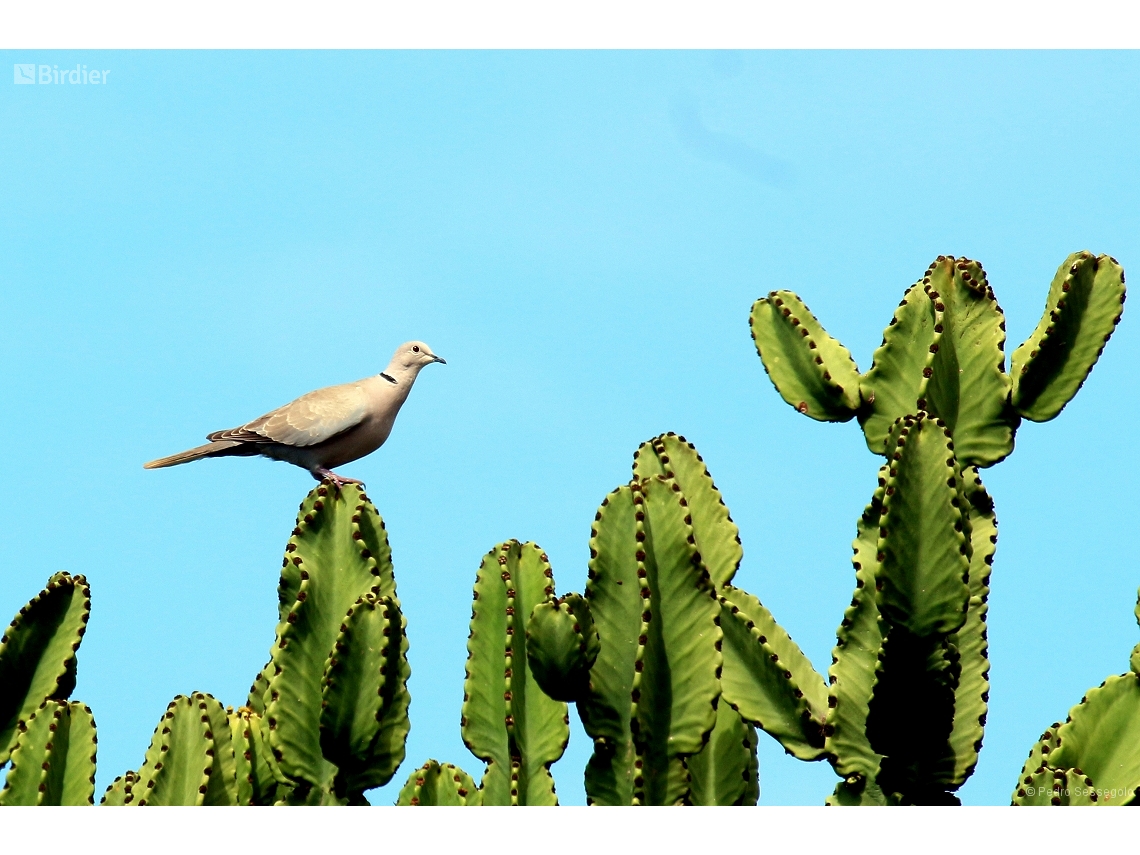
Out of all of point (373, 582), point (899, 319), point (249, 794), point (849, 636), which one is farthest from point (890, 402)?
point (249, 794)

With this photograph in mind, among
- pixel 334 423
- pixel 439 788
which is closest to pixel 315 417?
pixel 334 423

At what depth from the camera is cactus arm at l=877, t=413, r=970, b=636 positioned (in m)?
5.71

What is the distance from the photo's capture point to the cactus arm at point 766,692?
6.14 m

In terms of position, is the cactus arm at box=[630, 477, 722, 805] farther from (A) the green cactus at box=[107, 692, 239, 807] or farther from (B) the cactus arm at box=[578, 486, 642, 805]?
(A) the green cactus at box=[107, 692, 239, 807]

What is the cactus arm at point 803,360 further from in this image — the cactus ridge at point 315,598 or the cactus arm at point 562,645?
the cactus ridge at point 315,598

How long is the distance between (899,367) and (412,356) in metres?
3.36

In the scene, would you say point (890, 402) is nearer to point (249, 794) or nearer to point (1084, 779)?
point (1084, 779)

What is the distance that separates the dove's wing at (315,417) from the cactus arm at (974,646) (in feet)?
11.9

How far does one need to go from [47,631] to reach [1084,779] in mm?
4556

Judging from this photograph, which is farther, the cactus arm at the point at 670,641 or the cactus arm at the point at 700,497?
the cactus arm at the point at 700,497

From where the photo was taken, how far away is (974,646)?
6250 mm

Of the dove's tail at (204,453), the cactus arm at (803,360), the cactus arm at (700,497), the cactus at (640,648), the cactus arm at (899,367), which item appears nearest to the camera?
the cactus at (640,648)

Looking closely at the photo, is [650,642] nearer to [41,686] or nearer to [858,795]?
[858,795]

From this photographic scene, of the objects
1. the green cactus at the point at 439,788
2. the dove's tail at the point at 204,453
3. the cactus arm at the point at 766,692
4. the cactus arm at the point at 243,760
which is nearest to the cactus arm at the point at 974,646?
the cactus arm at the point at 766,692
